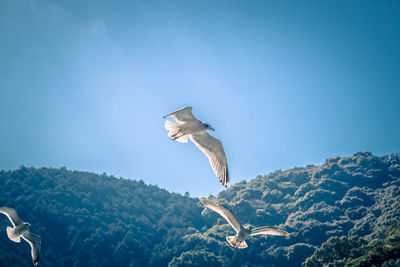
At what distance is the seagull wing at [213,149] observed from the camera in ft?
34.2

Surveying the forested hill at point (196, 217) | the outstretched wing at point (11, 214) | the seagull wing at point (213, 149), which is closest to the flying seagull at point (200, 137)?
the seagull wing at point (213, 149)

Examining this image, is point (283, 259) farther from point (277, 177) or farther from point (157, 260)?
point (277, 177)

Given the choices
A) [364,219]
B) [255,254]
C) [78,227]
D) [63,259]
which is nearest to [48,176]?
[78,227]

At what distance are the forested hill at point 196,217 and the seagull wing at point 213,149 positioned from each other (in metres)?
14.5

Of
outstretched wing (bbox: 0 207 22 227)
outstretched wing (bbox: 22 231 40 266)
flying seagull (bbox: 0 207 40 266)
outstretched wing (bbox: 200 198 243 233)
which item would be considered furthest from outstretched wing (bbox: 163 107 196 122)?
outstretched wing (bbox: 22 231 40 266)

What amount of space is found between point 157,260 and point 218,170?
28.6m

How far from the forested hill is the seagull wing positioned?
1454cm

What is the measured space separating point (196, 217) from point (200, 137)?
128 feet

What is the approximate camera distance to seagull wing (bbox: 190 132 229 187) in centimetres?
1042

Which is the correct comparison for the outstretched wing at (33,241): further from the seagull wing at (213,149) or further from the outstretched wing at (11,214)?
the seagull wing at (213,149)

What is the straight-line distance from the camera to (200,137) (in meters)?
10.5

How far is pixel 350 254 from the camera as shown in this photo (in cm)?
2262

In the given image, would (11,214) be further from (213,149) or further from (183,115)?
(213,149)

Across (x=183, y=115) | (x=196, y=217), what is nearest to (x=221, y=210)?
(x=183, y=115)
